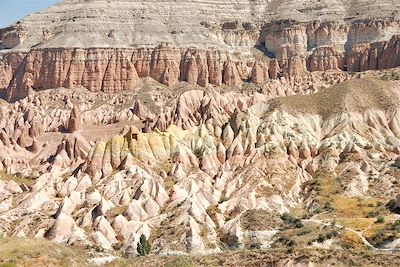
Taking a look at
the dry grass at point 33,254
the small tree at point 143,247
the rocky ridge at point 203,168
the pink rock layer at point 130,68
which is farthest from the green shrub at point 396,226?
the pink rock layer at point 130,68

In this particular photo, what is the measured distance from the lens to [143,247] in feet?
210

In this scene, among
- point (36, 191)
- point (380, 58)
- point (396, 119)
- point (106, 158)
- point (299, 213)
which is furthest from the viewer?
point (380, 58)

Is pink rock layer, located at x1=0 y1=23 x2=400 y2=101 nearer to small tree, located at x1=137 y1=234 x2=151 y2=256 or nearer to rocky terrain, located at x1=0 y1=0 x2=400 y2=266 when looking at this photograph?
rocky terrain, located at x1=0 y1=0 x2=400 y2=266

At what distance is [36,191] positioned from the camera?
8362 cm

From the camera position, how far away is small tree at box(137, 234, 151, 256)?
63.6m

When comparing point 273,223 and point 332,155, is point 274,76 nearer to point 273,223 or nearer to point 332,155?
point 332,155

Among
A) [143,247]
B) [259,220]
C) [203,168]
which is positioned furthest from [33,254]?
[203,168]

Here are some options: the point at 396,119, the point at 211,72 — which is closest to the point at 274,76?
the point at 211,72

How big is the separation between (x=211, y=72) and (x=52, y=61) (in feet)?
151

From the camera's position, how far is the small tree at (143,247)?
6362 cm

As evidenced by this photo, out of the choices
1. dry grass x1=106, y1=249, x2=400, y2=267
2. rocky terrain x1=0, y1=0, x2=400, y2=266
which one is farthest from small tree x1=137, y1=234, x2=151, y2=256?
dry grass x1=106, y1=249, x2=400, y2=267

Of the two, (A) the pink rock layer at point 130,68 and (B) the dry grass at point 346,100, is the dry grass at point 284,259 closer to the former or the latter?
(B) the dry grass at point 346,100

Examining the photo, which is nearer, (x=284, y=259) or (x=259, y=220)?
(x=284, y=259)

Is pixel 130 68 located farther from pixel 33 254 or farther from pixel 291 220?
pixel 33 254
